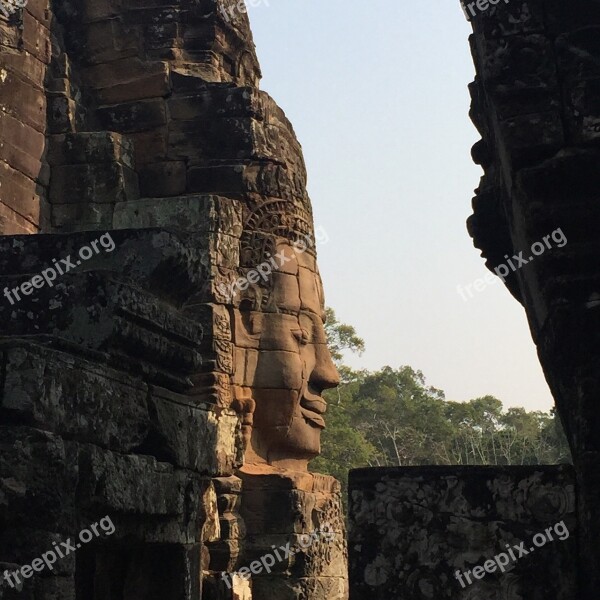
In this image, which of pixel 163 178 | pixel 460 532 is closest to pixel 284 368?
pixel 163 178

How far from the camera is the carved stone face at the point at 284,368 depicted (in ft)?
33.3

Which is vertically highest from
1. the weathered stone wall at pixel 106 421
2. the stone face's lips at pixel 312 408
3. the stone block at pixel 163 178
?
the stone block at pixel 163 178

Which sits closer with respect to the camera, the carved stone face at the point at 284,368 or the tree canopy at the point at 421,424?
the carved stone face at the point at 284,368

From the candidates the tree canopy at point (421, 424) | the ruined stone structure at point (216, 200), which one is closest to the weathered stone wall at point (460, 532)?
the ruined stone structure at point (216, 200)

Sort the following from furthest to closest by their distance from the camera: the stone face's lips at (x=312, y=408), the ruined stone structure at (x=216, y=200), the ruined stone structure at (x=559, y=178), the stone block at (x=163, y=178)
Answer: the stone block at (x=163, y=178), the stone face's lips at (x=312, y=408), the ruined stone structure at (x=216, y=200), the ruined stone structure at (x=559, y=178)

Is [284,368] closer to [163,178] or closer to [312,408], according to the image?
[312,408]

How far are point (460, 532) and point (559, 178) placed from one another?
0.99 metres

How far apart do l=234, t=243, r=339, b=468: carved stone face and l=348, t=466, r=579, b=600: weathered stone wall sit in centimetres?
685

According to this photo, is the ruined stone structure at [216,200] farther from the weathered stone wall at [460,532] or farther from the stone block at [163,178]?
Result: the weathered stone wall at [460,532]

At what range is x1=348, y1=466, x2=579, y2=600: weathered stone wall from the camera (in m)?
3.00

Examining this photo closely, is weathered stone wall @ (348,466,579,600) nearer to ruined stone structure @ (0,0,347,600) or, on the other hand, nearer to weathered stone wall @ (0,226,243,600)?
weathered stone wall @ (0,226,243,600)

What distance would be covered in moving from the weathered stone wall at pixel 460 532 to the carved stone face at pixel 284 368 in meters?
6.85

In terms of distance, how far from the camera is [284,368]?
10219mm

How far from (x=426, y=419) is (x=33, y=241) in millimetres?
49934
